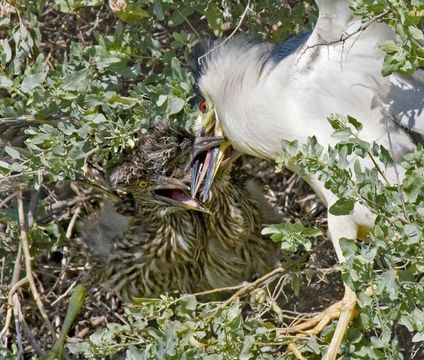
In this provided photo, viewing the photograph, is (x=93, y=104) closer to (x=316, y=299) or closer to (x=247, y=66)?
(x=247, y=66)

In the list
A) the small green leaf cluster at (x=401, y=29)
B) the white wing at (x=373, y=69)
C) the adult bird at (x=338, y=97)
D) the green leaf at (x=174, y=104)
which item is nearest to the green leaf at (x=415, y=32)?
the small green leaf cluster at (x=401, y=29)

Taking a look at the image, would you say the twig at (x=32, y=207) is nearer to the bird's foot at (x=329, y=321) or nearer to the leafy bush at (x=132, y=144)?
the leafy bush at (x=132, y=144)

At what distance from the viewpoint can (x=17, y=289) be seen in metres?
3.62

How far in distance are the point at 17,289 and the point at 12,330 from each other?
0.54 m

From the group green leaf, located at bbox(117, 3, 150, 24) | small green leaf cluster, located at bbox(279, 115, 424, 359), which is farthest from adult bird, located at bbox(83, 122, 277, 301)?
small green leaf cluster, located at bbox(279, 115, 424, 359)

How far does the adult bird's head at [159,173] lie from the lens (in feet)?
12.7

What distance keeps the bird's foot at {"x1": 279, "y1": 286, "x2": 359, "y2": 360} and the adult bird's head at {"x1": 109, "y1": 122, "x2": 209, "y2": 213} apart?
89cm

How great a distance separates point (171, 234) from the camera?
13.1 feet

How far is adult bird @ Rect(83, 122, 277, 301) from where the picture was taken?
3947 millimetres

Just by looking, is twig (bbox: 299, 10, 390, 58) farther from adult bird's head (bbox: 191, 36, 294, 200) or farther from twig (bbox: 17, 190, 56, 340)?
twig (bbox: 17, 190, 56, 340)

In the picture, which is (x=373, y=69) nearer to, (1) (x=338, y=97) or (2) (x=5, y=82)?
(1) (x=338, y=97)

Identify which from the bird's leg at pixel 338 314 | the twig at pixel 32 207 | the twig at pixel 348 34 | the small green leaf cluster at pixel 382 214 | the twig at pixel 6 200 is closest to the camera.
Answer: the small green leaf cluster at pixel 382 214

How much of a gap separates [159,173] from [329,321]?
3.58 ft

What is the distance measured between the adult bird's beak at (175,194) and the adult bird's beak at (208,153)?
0.50 ft
